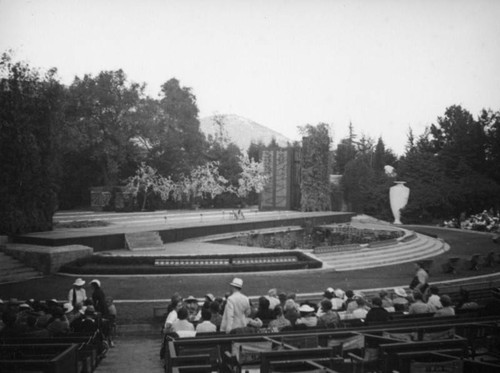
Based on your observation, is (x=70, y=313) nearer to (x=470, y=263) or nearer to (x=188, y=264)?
(x=188, y=264)

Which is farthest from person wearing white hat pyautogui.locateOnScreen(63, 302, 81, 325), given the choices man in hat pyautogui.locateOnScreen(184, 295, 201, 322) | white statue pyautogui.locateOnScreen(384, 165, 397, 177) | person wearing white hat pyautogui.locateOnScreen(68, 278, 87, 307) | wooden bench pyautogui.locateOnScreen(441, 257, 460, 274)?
white statue pyautogui.locateOnScreen(384, 165, 397, 177)

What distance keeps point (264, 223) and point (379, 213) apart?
765 inches

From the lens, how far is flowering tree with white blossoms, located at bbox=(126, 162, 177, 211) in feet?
139

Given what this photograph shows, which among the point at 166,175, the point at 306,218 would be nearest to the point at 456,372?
the point at 306,218

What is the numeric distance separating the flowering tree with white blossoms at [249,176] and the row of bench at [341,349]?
4382 cm

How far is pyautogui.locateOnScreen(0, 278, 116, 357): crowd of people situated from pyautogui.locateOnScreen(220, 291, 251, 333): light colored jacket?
90.5 inches

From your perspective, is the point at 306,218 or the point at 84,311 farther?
the point at 306,218

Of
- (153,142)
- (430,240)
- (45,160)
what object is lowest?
(430,240)

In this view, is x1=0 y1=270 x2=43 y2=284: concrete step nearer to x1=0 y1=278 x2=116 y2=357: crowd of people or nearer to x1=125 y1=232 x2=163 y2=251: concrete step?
x1=125 y1=232 x2=163 y2=251: concrete step

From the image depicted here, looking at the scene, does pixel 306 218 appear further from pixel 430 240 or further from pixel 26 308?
pixel 26 308

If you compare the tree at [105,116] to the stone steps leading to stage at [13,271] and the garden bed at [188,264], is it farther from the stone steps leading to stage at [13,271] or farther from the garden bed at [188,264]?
the garden bed at [188,264]

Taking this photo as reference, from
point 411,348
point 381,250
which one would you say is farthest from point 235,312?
point 381,250

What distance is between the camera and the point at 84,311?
9.73 metres

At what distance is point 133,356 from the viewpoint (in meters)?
9.95
